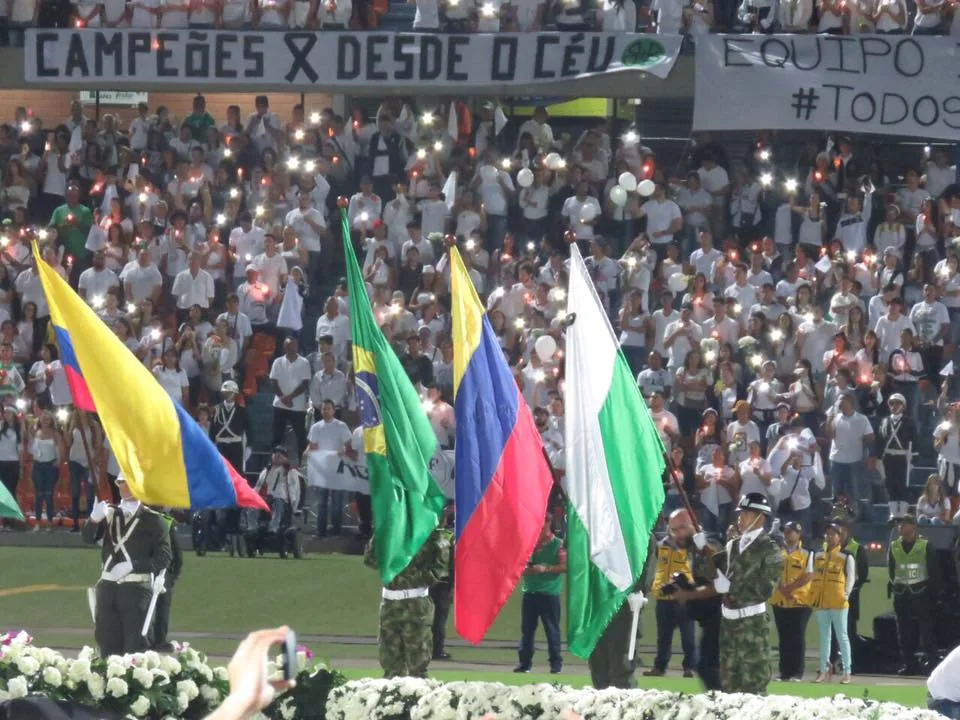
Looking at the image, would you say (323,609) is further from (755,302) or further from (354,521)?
(755,302)

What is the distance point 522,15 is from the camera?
27.5 meters

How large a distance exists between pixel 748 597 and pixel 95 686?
17.4 ft

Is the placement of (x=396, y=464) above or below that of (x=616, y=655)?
above

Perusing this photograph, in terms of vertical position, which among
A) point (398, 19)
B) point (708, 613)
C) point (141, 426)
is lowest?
point (708, 613)

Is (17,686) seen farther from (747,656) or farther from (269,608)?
(269,608)

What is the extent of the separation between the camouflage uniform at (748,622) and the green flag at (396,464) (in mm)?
2183

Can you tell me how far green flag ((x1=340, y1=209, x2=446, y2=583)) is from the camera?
1380 cm

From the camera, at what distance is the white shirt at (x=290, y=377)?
76.5 feet

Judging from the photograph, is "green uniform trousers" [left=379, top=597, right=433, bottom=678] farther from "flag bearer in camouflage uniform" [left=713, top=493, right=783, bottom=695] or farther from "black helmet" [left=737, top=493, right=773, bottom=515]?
"black helmet" [left=737, top=493, right=773, bottom=515]

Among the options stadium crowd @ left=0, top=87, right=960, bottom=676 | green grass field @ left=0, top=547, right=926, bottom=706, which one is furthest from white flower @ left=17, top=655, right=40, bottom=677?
stadium crowd @ left=0, top=87, right=960, bottom=676

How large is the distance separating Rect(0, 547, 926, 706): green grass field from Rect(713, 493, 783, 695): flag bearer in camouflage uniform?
1.90 m

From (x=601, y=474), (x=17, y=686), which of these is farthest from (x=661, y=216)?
(x=17, y=686)

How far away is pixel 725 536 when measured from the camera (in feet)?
68.6

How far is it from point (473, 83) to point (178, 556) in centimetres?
1354
